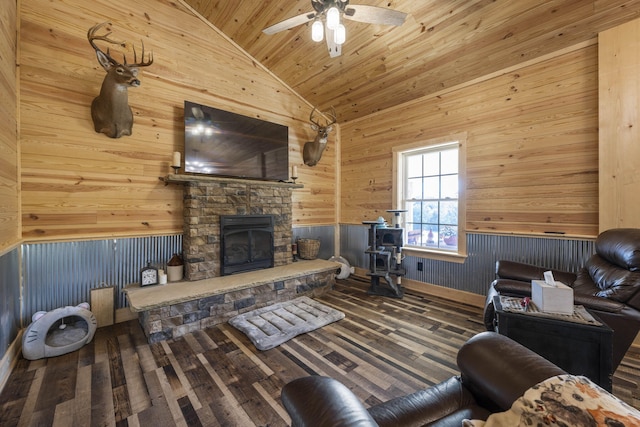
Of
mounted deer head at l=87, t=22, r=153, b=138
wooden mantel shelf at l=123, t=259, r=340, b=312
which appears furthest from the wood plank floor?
mounted deer head at l=87, t=22, r=153, b=138

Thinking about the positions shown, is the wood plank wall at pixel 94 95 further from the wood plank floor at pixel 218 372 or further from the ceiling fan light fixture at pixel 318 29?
the ceiling fan light fixture at pixel 318 29

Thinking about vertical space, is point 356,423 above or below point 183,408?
above

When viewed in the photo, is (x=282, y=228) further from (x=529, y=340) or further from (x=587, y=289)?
(x=587, y=289)

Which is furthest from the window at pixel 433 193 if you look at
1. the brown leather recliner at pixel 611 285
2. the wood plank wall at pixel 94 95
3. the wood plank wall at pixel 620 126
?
the wood plank wall at pixel 94 95

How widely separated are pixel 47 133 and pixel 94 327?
75.3 inches

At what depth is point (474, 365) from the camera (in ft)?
3.60

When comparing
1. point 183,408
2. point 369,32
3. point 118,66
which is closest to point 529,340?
point 183,408

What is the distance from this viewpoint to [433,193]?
3885 mm

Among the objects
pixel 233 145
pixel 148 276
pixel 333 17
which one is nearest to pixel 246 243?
pixel 148 276

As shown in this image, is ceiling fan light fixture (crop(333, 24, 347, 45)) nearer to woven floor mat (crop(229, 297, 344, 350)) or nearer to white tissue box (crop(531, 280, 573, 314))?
white tissue box (crop(531, 280, 573, 314))

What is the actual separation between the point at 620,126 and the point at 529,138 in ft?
2.22

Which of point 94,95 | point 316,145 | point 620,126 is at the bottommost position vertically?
point 620,126

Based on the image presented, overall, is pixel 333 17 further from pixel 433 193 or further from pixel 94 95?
pixel 433 193

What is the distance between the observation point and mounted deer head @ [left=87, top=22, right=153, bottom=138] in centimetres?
255
